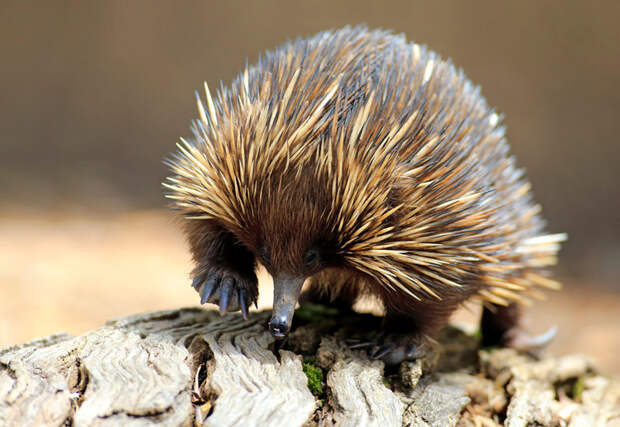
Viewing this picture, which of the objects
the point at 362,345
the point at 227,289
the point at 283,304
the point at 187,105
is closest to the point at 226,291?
the point at 227,289

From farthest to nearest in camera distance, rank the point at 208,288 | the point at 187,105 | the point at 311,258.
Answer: the point at 187,105 < the point at 208,288 < the point at 311,258

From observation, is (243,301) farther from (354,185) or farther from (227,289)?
(354,185)

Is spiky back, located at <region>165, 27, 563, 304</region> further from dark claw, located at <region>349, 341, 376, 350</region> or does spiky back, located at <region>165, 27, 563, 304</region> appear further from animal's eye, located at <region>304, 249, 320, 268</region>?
dark claw, located at <region>349, 341, 376, 350</region>

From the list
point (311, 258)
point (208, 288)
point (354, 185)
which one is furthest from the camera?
point (208, 288)

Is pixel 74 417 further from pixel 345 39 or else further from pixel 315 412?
pixel 345 39

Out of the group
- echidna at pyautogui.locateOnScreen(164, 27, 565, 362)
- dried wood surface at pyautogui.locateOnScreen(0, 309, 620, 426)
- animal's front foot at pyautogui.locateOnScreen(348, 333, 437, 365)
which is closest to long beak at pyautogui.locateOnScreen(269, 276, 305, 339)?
echidna at pyautogui.locateOnScreen(164, 27, 565, 362)

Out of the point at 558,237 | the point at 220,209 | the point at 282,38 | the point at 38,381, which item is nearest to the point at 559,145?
the point at 282,38
